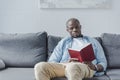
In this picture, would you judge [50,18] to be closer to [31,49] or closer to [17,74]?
[31,49]

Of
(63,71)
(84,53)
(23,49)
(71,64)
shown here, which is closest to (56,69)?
(63,71)

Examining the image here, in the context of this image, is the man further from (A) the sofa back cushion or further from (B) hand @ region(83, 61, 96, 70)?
(A) the sofa back cushion

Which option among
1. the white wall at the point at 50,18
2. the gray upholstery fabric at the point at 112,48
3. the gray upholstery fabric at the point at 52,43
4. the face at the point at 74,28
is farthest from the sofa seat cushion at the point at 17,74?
the gray upholstery fabric at the point at 112,48

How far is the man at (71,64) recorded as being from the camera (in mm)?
2334

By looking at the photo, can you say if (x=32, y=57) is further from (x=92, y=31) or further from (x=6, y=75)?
(x=92, y=31)

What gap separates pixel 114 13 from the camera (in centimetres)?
326

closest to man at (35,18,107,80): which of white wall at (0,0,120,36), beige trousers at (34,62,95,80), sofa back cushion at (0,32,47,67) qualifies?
beige trousers at (34,62,95,80)

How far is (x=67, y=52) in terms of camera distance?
9.09 ft

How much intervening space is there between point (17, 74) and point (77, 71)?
0.66 m

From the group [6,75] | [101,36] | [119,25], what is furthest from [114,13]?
[6,75]

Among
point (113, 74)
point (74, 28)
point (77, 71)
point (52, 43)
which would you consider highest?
point (74, 28)

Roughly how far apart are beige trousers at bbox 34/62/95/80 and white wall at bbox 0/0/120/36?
92 centimetres

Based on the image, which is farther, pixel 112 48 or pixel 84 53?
pixel 112 48

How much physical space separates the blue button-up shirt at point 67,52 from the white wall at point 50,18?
48 centimetres
